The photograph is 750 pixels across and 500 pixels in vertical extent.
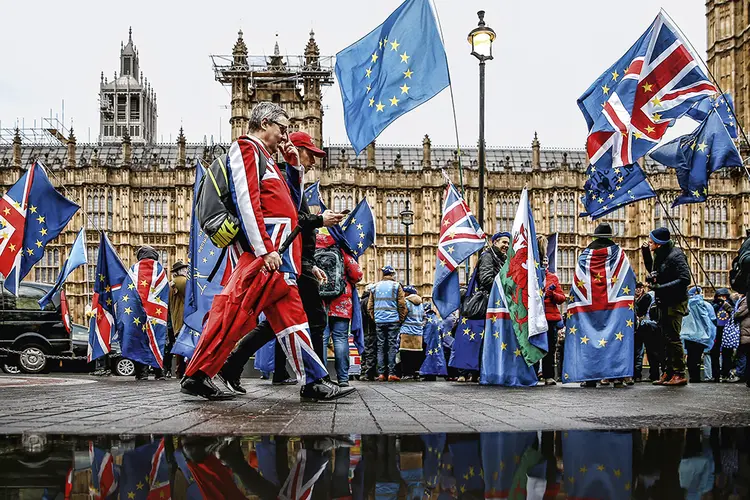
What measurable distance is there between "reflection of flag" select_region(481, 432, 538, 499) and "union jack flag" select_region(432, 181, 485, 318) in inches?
241

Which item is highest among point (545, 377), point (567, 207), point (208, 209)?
point (567, 207)

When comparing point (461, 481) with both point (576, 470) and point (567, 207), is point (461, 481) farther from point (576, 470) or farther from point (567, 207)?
point (567, 207)

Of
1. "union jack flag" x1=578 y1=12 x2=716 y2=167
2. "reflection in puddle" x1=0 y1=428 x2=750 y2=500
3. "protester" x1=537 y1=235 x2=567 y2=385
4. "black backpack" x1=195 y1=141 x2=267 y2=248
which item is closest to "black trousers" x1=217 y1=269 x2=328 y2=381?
"black backpack" x1=195 y1=141 x2=267 y2=248

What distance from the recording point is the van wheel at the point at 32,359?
14758 mm

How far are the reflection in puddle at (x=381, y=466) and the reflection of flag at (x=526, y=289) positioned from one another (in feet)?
14.8

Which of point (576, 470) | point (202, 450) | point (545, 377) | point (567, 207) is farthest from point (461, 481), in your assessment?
point (567, 207)

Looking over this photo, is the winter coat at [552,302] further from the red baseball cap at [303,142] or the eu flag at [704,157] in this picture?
the red baseball cap at [303,142]

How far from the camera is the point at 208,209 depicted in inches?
192

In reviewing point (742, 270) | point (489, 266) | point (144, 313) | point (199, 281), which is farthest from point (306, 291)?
point (144, 313)

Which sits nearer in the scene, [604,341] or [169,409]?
[169,409]

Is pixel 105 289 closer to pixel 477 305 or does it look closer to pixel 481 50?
pixel 477 305

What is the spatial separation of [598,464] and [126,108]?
66.5m

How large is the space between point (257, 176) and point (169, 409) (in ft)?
4.50

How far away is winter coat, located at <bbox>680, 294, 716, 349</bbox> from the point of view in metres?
11.2
